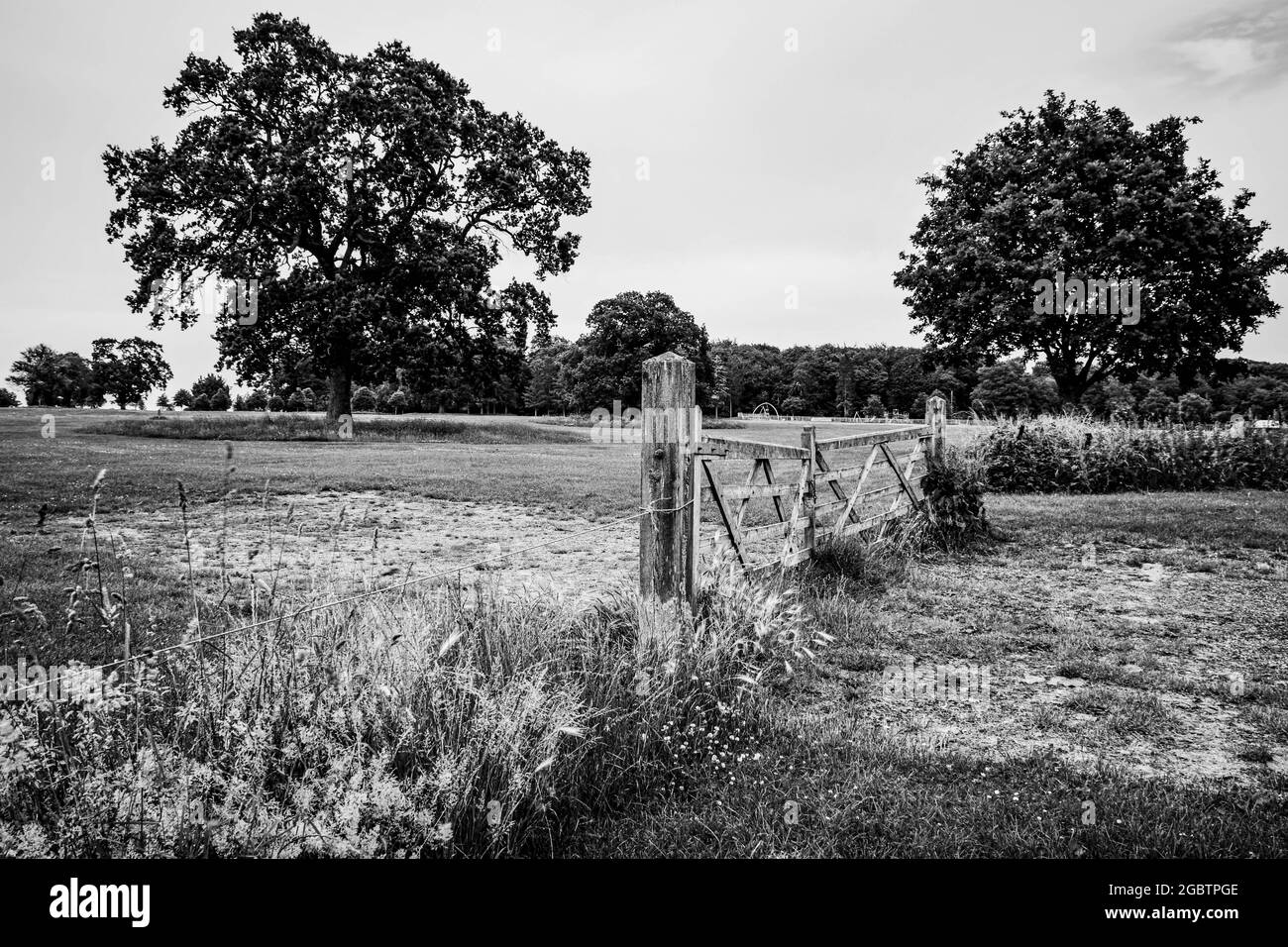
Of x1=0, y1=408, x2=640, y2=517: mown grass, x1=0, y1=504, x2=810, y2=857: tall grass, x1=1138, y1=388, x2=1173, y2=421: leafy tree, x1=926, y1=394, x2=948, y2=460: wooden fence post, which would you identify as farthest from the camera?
x1=1138, y1=388, x2=1173, y2=421: leafy tree

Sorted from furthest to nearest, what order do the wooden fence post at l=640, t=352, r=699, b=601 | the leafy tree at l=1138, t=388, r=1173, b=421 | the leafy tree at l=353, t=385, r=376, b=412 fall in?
the leafy tree at l=353, t=385, r=376, b=412 < the leafy tree at l=1138, t=388, r=1173, b=421 < the wooden fence post at l=640, t=352, r=699, b=601

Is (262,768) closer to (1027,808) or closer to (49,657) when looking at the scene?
(49,657)

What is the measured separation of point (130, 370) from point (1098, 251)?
69846mm

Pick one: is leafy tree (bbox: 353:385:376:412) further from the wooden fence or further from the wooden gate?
the wooden fence

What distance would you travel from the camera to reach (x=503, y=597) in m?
4.17

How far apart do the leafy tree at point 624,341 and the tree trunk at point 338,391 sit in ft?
96.0

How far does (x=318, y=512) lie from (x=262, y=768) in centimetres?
847

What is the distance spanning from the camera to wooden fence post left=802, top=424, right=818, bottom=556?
24.5 ft

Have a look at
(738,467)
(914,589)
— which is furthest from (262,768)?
(738,467)

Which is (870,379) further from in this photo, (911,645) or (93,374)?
(911,645)

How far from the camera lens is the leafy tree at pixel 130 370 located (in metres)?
58.8

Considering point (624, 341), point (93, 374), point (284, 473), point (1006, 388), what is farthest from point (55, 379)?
point (1006, 388)

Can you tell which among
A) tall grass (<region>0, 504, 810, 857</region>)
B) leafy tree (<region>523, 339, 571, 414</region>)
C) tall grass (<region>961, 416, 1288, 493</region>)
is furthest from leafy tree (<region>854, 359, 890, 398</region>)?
tall grass (<region>0, 504, 810, 857</region>)

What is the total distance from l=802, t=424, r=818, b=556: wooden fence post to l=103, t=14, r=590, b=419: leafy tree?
21.1 metres
